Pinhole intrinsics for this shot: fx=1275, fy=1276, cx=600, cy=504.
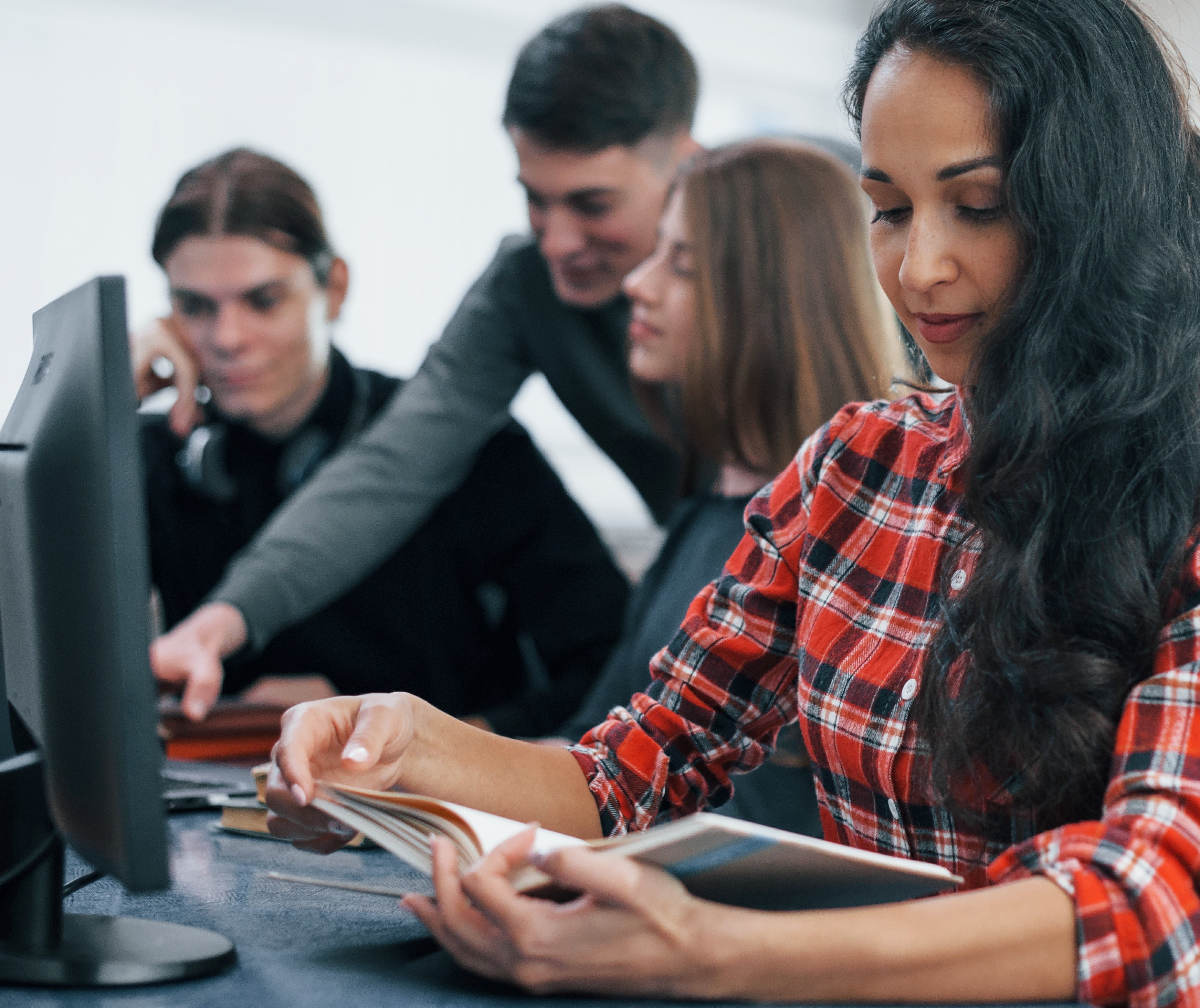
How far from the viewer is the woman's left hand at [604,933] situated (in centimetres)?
57

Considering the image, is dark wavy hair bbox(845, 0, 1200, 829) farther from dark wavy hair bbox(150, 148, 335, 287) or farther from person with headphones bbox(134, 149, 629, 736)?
dark wavy hair bbox(150, 148, 335, 287)

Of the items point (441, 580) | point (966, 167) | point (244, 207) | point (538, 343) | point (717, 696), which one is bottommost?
point (441, 580)

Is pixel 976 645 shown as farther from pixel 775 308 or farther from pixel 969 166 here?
pixel 775 308

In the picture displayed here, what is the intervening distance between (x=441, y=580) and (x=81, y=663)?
5.01 ft

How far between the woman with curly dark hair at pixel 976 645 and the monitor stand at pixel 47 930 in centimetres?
11

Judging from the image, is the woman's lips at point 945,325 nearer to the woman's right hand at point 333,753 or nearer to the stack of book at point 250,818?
the woman's right hand at point 333,753

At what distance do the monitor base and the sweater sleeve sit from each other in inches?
44.8

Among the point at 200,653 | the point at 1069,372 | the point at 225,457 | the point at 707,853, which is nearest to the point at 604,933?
the point at 707,853

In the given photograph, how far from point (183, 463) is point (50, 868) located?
155 centimetres

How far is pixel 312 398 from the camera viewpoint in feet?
7.12

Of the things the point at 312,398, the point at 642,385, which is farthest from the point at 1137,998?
the point at 312,398

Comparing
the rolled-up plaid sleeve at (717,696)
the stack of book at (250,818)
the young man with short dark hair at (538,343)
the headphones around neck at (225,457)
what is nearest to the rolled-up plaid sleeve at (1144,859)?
the rolled-up plaid sleeve at (717,696)

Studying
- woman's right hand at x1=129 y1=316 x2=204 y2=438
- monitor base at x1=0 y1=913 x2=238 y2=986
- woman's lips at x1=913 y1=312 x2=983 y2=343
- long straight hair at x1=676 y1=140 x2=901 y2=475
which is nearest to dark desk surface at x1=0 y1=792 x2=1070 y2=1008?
monitor base at x1=0 y1=913 x2=238 y2=986

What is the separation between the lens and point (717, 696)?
0.98m
